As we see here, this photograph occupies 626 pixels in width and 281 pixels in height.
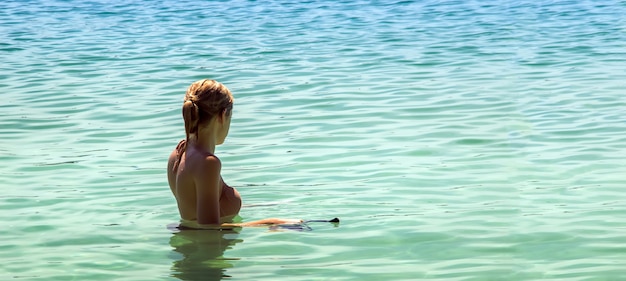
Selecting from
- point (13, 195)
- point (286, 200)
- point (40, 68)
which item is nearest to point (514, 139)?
point (286, 200)

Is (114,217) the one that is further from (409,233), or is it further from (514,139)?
(514,139)

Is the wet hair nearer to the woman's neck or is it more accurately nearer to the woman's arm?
the woman's neck

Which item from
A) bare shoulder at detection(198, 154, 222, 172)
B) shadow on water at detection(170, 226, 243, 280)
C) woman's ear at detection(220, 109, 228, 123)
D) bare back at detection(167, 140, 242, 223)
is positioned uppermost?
woman's ear at detection(220, 109, 228, 123)

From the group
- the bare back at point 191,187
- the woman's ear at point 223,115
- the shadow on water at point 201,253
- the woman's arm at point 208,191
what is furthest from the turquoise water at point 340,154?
the woman's ear at point 223,115

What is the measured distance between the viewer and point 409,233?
616 centimetres

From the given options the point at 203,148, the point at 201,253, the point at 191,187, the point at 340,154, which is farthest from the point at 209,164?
the point at 340,154

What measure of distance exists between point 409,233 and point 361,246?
0.35m

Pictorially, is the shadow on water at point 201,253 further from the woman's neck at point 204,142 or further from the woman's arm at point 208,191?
the woman's neck at point 204,142

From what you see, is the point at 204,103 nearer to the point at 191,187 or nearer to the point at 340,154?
the point at 191,187

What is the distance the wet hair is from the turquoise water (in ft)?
2.25

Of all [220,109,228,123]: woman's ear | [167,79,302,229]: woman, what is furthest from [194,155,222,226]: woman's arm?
[220,109,228,123]: woman's ear

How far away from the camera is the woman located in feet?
18.2

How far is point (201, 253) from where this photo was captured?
229 inches

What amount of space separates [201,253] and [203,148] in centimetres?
57
